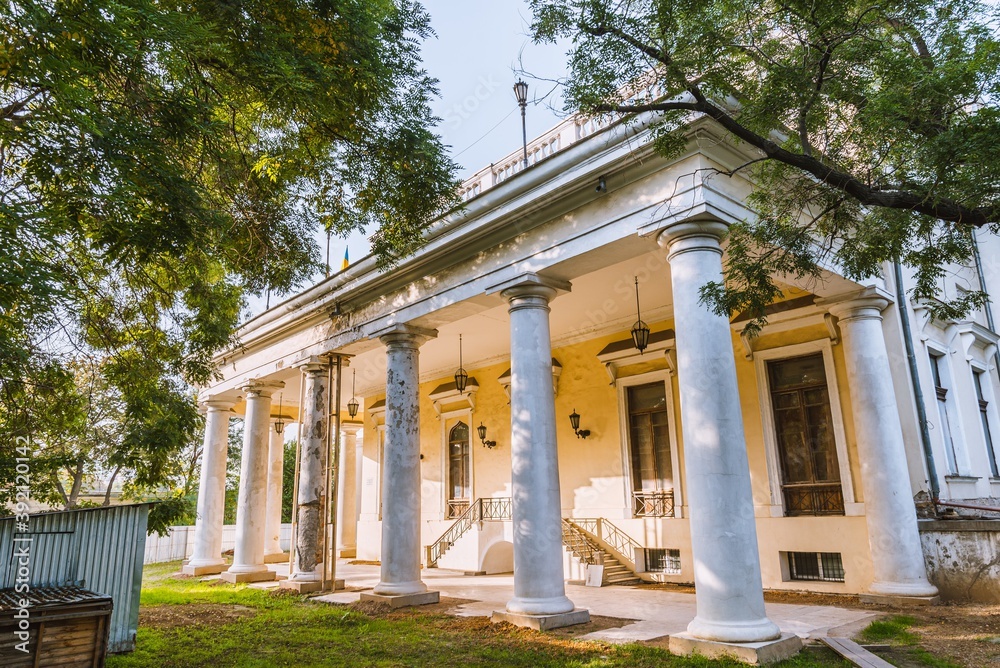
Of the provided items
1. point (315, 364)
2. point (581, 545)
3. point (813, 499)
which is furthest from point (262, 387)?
point (813, 499)

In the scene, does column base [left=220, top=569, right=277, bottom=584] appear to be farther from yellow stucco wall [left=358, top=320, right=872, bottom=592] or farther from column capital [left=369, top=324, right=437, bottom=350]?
column capital [left=369, top=324, right=437, bottom=350]

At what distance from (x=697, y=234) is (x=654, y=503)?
7.35 metres

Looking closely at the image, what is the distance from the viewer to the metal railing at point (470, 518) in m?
16.3

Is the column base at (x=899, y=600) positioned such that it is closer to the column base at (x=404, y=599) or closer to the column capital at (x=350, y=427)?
the column base at (x=404, y=599)

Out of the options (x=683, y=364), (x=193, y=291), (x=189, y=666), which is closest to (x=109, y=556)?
(x=189, y=666)

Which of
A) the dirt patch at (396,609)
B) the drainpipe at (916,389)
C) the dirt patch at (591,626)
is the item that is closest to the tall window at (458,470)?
the dirt patch at (396,609)

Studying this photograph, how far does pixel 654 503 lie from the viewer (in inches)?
533

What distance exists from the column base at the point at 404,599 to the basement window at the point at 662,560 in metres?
4.44

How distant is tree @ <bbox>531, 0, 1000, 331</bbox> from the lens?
17.4 feet

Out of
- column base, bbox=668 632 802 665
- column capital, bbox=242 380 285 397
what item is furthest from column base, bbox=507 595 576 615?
column capital, bbox=242 380 285 397

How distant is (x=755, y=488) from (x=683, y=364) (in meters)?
5.61

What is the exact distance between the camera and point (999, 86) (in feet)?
16.9

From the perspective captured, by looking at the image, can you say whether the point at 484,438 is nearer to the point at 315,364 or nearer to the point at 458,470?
the point at 458,470

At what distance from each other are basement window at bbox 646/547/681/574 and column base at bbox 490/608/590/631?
15.5 ft
